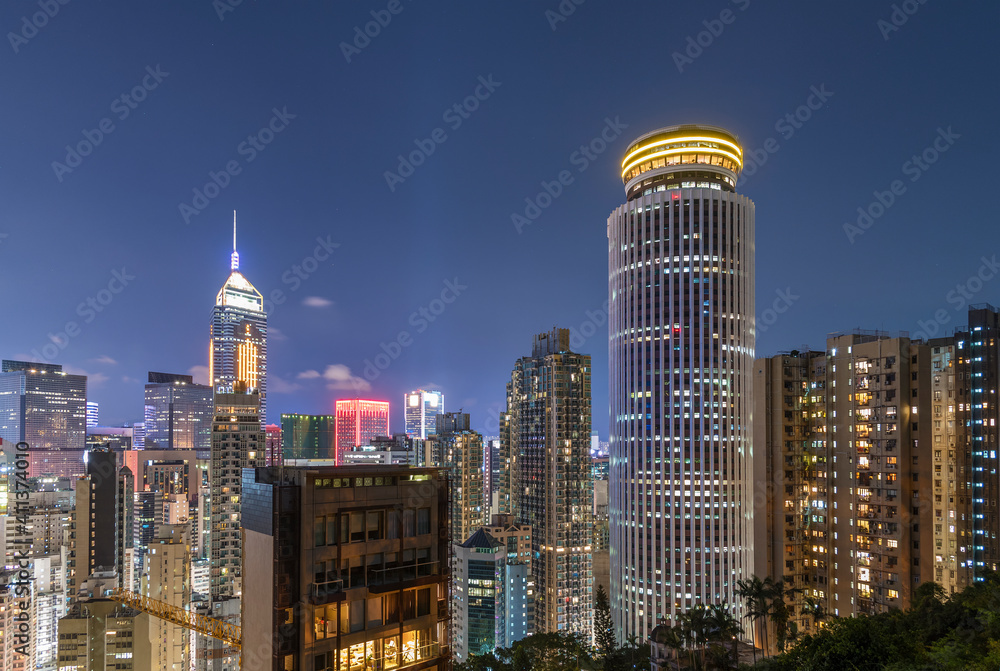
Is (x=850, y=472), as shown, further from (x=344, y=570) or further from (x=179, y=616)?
(x=179, y=616)

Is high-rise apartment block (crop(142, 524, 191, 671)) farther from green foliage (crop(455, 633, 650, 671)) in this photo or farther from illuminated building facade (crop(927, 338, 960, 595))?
illuminated building facade (crop(927, 338, 960, 595))

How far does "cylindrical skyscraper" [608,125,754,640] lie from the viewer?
262ft

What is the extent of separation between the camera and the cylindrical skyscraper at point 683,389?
262 feet

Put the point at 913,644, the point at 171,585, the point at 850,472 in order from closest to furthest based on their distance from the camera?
the point at 913,644, the point at 850,472, the point at 171,585

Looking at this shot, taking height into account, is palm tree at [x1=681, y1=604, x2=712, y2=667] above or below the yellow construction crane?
above

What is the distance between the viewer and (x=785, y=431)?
66125 millimetres

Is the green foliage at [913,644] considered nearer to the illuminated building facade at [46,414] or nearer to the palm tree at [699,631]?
the palm tree at [699,631]

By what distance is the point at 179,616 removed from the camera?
70.8 m

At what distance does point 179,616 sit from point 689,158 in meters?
89.2

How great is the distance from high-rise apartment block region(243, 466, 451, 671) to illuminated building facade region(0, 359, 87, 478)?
162815 mm

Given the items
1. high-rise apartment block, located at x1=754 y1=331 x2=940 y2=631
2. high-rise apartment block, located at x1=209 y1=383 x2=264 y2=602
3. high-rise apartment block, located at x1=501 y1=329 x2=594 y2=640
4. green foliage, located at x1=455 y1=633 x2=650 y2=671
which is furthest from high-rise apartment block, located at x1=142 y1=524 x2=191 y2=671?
high-rise apartment block, located at x1=754 y1=331 x2=940 y2=631

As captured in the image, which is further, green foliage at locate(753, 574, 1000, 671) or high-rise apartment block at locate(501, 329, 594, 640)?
high-rise apartment block at locate(501, 329, 594, 640)

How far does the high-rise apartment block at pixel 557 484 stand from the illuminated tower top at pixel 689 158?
3639 cm

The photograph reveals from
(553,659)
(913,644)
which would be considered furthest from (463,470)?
(913,644)
